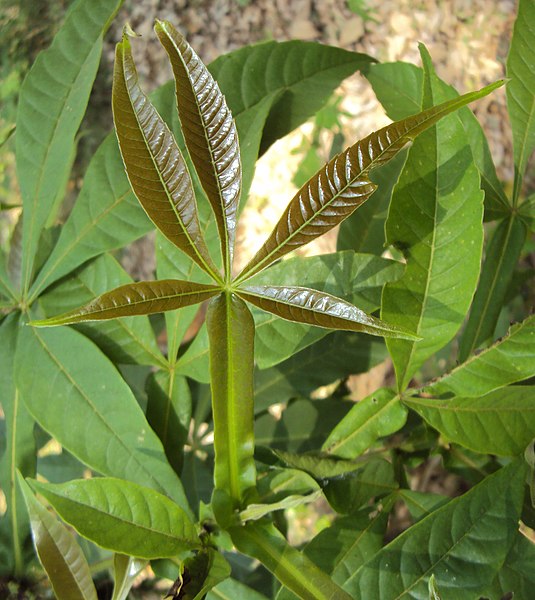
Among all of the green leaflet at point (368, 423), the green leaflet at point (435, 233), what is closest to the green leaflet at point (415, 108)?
the green leaflet at point (435, 233)

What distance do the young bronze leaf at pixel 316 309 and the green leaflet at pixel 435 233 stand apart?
0.16 m

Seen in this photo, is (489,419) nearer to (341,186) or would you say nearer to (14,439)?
(341,186)

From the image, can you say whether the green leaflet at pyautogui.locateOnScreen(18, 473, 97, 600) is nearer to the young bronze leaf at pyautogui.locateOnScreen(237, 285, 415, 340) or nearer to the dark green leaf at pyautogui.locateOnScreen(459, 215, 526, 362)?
the young bronze leaf at pyautogui.locateOnScreen(237, 285, 415, 340)

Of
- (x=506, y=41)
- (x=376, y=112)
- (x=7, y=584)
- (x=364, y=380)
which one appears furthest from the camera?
(x=376, y=112)

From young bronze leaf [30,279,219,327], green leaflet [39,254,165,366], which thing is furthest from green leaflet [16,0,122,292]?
young bronze leaf [30,279,219,327]

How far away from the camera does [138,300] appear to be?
542mm

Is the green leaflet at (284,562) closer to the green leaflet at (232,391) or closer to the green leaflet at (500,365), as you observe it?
the green leaflet at (232,391)

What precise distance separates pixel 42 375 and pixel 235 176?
418 mm

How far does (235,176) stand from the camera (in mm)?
545

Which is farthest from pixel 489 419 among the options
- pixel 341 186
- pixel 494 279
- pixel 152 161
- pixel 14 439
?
pixel 14 439

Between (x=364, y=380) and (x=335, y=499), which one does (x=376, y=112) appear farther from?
(x=335, y=499)

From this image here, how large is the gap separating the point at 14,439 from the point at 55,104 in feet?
1.49

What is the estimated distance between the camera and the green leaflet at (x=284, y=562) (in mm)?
604

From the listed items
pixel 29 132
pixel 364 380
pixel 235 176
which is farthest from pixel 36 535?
pixel 364 380
